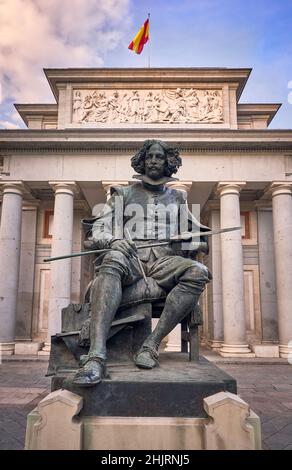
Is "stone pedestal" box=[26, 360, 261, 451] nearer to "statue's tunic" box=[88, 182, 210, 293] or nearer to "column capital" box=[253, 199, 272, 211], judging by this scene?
"statue's tunic" box=[88, 182, 210, 293]

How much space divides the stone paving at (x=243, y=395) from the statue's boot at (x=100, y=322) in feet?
5.90

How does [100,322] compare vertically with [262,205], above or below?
below

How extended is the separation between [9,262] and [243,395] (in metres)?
10.9

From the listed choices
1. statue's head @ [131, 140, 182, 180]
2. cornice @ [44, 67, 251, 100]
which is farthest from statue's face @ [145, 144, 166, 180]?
cornice @ [44, 67, 251, 100]

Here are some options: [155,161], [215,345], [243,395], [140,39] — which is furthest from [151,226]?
[140,39]

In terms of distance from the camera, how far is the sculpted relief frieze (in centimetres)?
1614

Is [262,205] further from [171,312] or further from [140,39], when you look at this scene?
[171,312]

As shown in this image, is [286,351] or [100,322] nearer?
[100,322]

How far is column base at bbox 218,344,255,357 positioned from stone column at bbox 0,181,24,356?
8.75 metres

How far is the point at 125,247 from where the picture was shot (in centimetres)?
345

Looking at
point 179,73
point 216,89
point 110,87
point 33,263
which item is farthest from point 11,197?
point 216,89

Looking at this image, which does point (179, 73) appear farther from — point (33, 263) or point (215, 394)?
point (215, 394)
